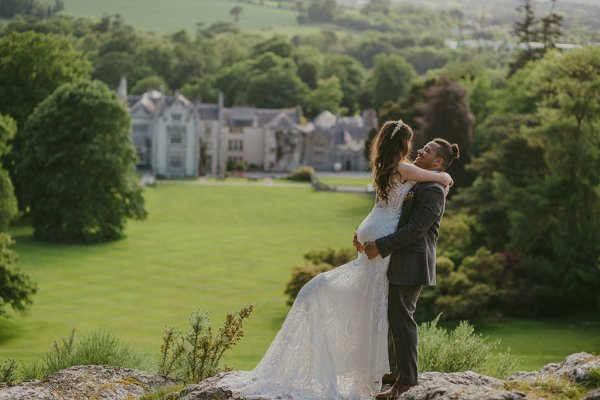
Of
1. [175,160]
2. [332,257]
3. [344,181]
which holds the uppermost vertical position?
[175,160]

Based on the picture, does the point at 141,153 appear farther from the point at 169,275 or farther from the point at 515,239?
the point at 515,239

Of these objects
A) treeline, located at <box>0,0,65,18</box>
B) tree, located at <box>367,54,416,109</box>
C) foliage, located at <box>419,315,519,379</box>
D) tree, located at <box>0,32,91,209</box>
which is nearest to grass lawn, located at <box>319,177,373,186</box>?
treeline, located at <box>0,0,65,18</box>

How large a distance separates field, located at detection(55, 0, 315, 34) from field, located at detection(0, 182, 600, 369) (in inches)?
1718

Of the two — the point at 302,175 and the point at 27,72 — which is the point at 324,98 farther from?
the point at 27,72

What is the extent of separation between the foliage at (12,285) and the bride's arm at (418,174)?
25.5 meters

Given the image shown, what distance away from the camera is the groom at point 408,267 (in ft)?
32.3

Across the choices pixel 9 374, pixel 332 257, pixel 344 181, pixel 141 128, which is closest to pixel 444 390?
pixel 9 374

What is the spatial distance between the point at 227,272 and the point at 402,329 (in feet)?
126

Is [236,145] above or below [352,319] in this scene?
below

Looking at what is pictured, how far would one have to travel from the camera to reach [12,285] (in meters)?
33.5

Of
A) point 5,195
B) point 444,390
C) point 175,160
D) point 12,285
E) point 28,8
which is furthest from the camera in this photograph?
point 175,160

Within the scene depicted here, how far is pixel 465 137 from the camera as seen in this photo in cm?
6366

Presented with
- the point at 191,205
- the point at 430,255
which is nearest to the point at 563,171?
the point at 430,255

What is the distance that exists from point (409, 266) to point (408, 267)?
0.5 inches
